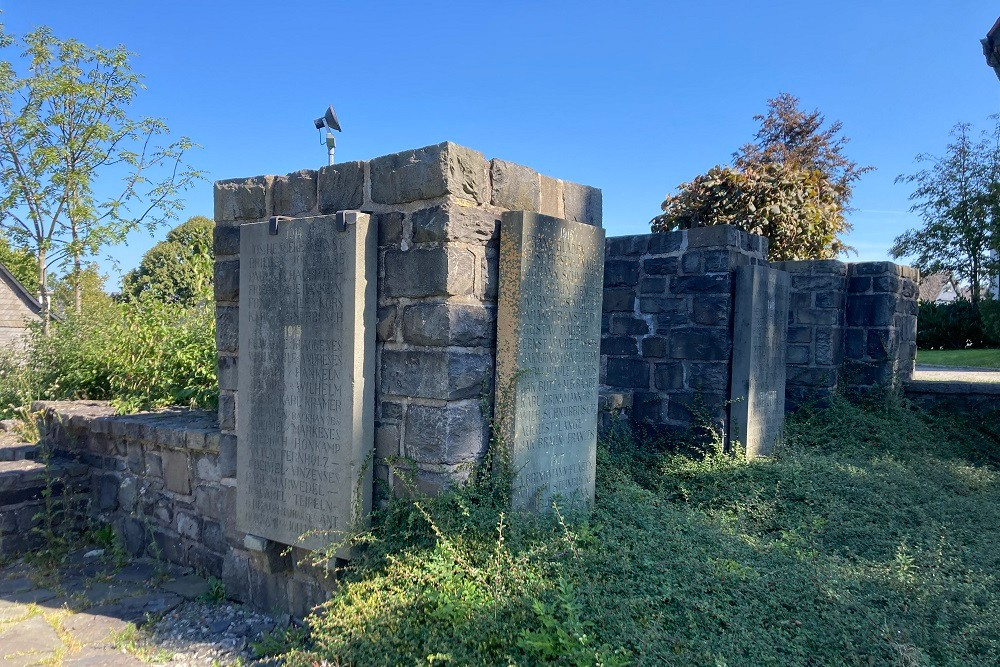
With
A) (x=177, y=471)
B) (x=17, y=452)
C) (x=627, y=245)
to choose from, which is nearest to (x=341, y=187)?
(x=177, y=471)

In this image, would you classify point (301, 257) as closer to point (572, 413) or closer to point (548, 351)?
point (548, 351)

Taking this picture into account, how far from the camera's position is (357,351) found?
288 cm

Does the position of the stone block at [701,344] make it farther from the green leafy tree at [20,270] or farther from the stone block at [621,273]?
the green leafy tree at [20,270]

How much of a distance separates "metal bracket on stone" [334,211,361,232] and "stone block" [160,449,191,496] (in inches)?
75.1

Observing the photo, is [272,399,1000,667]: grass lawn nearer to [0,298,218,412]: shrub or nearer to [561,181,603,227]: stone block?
[561,181,603,227]: stone block

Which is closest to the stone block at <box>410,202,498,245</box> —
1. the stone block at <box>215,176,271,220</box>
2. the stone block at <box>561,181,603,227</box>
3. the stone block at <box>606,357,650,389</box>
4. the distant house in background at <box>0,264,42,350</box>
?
the stone block at <box>561,181,603,227</box>

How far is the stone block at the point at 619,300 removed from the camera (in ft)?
17.5

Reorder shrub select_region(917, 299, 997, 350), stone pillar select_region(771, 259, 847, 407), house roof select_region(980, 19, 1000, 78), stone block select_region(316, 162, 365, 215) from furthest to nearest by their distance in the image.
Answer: shrub select_region(917, 299, 997, 350), house roof select_region(980, 19, 1000, 78), stone pillar select_region(771, 259, 847, 407), stone block select_region(316, 162, 365, 215)

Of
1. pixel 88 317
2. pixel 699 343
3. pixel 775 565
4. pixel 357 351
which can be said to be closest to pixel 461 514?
pixel 357 351

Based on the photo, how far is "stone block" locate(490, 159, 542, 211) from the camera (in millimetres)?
2990

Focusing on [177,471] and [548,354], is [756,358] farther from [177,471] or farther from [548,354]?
[177,471]

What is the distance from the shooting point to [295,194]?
332 centimetres

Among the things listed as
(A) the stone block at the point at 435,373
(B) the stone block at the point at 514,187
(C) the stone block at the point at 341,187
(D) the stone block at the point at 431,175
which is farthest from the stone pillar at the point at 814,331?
(C) the stone block at the point at 341,187

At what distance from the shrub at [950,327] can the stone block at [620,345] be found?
15.8 m
